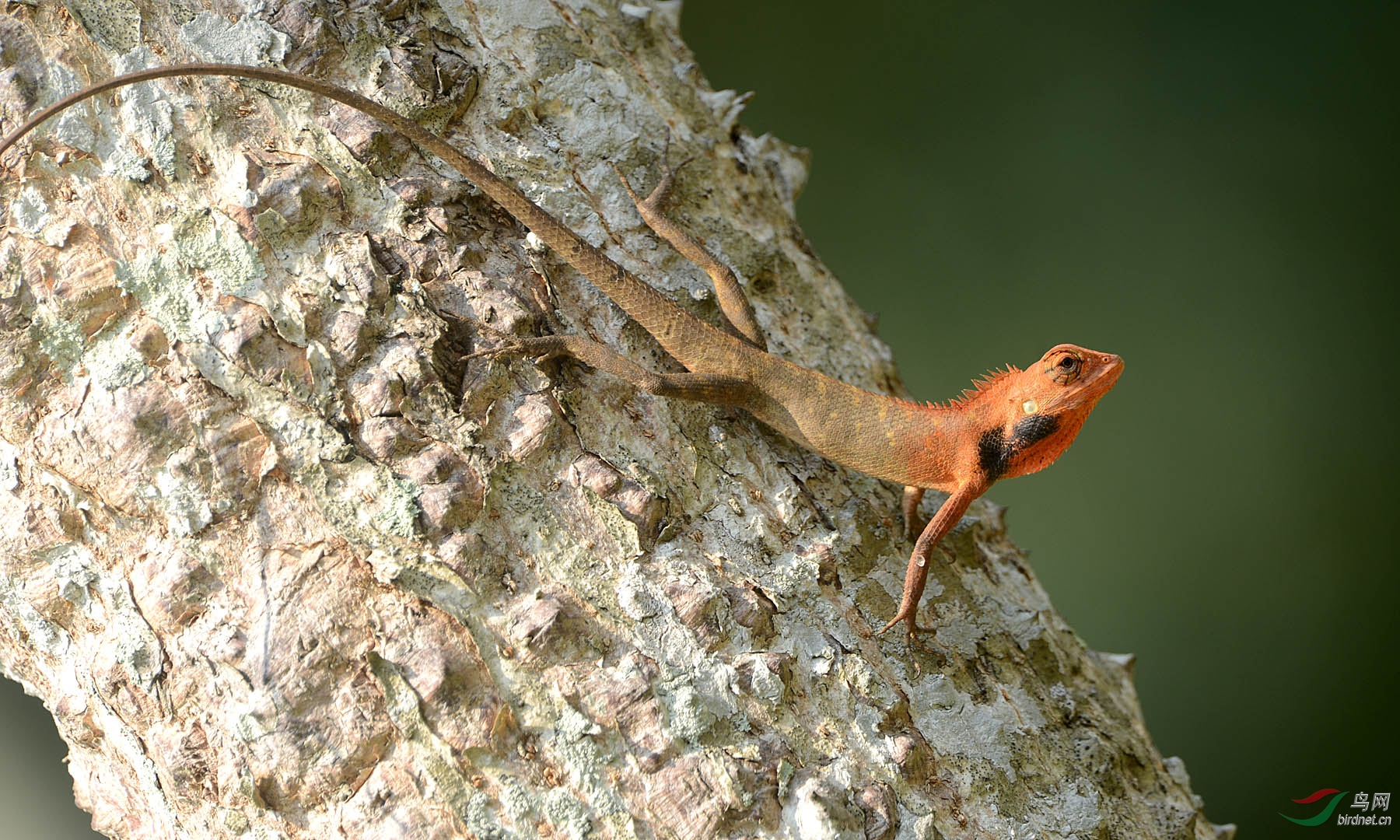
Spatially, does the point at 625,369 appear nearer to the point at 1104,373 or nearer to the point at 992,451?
the point at 992,451

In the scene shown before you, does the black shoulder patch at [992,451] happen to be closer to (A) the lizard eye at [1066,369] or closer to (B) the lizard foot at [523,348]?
(A) the lizard eye at [1066,369]

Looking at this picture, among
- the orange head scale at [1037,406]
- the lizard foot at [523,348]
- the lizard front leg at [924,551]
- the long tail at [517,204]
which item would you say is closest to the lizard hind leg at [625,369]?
the lizard foot at [523,348]

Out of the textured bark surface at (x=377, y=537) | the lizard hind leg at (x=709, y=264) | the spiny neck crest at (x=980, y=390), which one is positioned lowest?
the textured bark surface at (x=377, y=537)

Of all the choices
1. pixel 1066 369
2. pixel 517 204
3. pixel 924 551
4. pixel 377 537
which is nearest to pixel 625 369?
pixel 517 204

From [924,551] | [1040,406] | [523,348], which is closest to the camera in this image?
[523,348]

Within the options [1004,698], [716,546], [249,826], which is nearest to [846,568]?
[716,546]

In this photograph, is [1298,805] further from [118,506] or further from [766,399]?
[118,506]

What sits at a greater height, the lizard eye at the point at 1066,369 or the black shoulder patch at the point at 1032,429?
the lizard eye at the point at 1066,369
